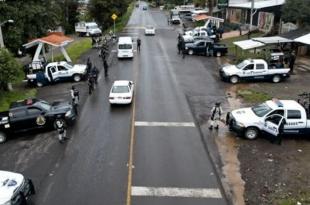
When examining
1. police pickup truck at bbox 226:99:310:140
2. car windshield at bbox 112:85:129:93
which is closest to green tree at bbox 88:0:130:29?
car windshield at bbox 112:85:129:93

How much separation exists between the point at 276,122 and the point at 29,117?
12.8 m

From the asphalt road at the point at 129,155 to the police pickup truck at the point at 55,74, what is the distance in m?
2.74

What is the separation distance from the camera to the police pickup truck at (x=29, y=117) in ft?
72.3

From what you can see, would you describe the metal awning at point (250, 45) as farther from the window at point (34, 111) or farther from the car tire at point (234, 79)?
the window at point (34, 111)

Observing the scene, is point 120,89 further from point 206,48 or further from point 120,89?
point 206,48

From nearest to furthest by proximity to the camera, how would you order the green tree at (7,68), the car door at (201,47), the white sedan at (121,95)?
1. the white sedan at (121,95)
2. the green tree at (7,68)
3. the car door at (201,47)

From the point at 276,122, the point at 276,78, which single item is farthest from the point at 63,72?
the point at 276,122

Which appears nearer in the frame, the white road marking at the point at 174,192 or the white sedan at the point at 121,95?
the white road marking at the point at 174,192

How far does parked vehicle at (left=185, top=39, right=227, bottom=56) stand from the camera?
142 ft

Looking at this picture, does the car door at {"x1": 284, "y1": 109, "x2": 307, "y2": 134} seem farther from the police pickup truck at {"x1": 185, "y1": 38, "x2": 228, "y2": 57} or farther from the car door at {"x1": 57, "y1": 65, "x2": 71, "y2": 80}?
the police pickup truck at {"x1": 185, "y1": 38, "x2": 228, "y2": 57}

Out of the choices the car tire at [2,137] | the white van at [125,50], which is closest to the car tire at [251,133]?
the car tire at [2,137]

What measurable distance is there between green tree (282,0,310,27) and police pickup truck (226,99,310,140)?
25303mm

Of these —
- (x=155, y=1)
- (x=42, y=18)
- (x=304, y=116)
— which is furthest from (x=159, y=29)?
(x=155, y=1)

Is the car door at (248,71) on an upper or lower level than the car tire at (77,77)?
upper
